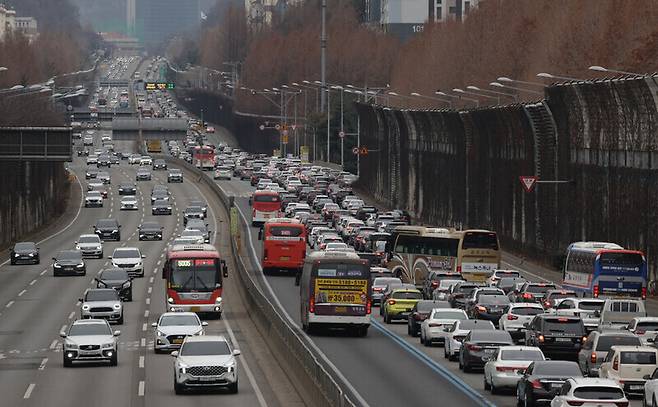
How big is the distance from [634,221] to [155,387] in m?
44.4

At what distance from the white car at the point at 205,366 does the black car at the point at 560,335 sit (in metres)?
10.3

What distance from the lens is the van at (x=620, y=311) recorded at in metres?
54.2

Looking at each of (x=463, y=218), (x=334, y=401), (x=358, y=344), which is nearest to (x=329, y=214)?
(x=463, y=218)

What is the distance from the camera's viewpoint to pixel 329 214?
422 ft

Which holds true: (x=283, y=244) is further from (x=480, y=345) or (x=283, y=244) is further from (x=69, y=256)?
(x=480, y=345)

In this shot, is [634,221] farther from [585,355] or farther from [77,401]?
[77,401]

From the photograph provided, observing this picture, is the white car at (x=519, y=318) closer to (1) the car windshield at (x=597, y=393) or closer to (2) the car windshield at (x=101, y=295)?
(2) the car windshield at (x=101, y=295)

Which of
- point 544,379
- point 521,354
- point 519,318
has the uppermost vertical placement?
point 544,379

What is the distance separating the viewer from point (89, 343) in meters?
49.8

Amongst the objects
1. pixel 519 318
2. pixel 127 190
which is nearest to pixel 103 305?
pixel 519 318

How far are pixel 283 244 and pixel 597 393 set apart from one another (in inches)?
2103

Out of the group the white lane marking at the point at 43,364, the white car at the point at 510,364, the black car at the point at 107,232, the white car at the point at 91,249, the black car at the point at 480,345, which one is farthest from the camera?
the black car at the point at 107,232

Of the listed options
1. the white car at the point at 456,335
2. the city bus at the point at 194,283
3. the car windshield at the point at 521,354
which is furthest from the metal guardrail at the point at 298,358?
the car windshield at the point at 521,354

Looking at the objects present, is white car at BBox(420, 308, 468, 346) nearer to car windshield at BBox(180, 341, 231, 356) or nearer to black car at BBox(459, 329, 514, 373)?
black car at BBox(459, 329, 514, 373)
